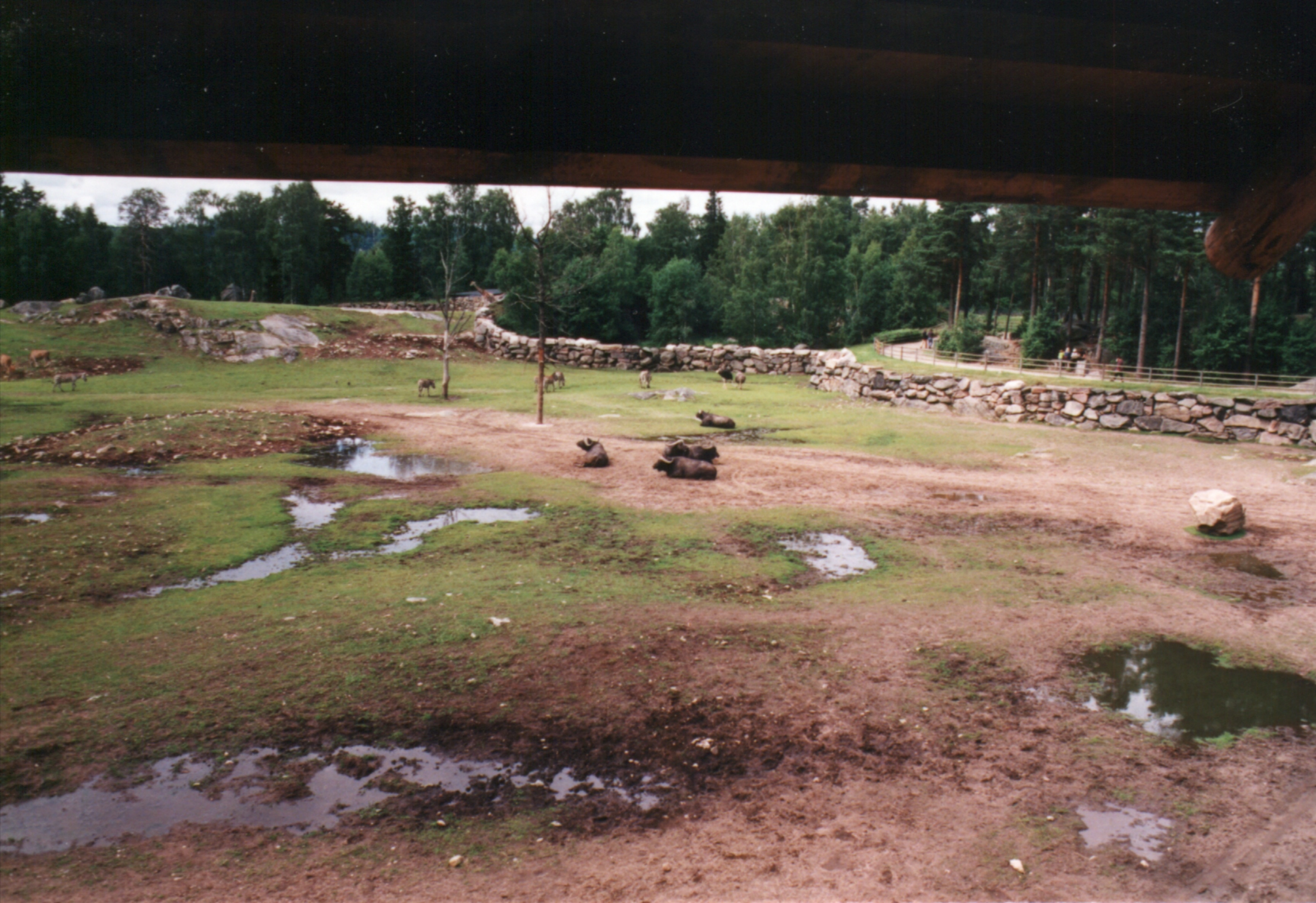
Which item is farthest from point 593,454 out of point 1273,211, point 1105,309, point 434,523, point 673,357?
point 1105,309

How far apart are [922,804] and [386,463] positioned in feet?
39.6

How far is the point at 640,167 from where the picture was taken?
2984 millimetres

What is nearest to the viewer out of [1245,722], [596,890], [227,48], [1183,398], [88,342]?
[227,48]

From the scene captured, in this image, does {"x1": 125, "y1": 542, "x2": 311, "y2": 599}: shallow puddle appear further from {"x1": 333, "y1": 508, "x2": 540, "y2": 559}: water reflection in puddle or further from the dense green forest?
the dense green forest

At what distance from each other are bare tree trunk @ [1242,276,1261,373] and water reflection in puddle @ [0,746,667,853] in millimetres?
37770

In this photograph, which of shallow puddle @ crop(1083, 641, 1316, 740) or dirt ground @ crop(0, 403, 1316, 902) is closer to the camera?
dirt ground @ crop(0, 403, 1316, 902)

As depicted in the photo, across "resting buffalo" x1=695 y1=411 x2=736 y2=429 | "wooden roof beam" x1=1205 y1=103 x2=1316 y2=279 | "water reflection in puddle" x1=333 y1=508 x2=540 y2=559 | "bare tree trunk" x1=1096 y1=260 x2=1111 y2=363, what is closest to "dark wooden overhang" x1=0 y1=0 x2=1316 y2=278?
"wooden roof beam" x1=1205 y1=103 x2=1316 y2=279

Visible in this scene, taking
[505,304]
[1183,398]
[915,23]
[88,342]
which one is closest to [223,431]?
[915,23]

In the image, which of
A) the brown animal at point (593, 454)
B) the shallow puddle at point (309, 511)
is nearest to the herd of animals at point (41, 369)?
the shallow puddle at point (309, 511)

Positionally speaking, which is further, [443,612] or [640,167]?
[443,612]

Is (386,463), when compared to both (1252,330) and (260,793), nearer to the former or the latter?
(260,793)

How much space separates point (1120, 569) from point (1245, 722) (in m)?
3.83

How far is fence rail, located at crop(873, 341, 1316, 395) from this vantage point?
81.9ft

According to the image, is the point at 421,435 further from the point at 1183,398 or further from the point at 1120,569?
the point at 1183,398
